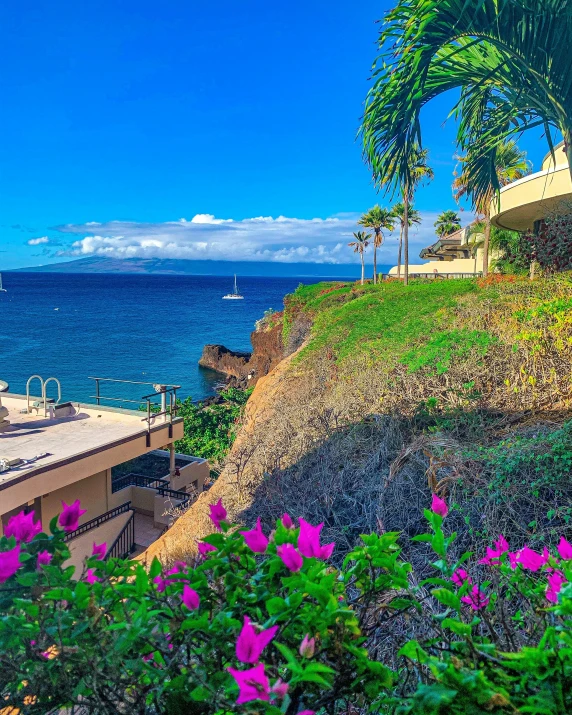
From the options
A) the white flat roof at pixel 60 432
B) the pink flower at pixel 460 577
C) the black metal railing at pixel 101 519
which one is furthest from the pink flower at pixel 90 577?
the black metal railing at pixel 101 519

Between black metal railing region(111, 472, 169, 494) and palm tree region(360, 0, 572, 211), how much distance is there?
30.1 feet

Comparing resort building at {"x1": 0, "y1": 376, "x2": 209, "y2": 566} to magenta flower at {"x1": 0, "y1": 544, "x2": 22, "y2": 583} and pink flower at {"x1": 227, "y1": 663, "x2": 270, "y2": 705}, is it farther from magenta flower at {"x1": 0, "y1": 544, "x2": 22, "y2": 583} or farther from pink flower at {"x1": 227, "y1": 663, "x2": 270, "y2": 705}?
pink flower at {"x1": 227, "y1": 663, "x2": 270, "y2": 705}

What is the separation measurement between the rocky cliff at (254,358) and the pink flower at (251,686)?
23.6m

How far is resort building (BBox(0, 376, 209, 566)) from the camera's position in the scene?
8289 mm

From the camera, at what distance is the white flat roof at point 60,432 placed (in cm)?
881

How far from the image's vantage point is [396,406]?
5.78 metres

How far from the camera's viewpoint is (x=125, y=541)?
10.5 m

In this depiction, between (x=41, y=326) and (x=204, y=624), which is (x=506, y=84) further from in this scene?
(x=41, y=326)

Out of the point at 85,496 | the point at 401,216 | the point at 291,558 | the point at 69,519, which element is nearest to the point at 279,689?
the point at 291,558

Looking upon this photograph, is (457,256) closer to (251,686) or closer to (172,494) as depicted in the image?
(172,494)

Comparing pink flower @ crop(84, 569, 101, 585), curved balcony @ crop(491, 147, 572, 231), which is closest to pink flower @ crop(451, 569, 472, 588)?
pink flower @ crop(84, 569, 101, 585)

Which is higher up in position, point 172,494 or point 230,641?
point 230,641

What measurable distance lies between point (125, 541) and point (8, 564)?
10.2 meters

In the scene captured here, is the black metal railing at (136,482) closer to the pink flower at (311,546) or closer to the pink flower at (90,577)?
the pink flower at (90,577)
